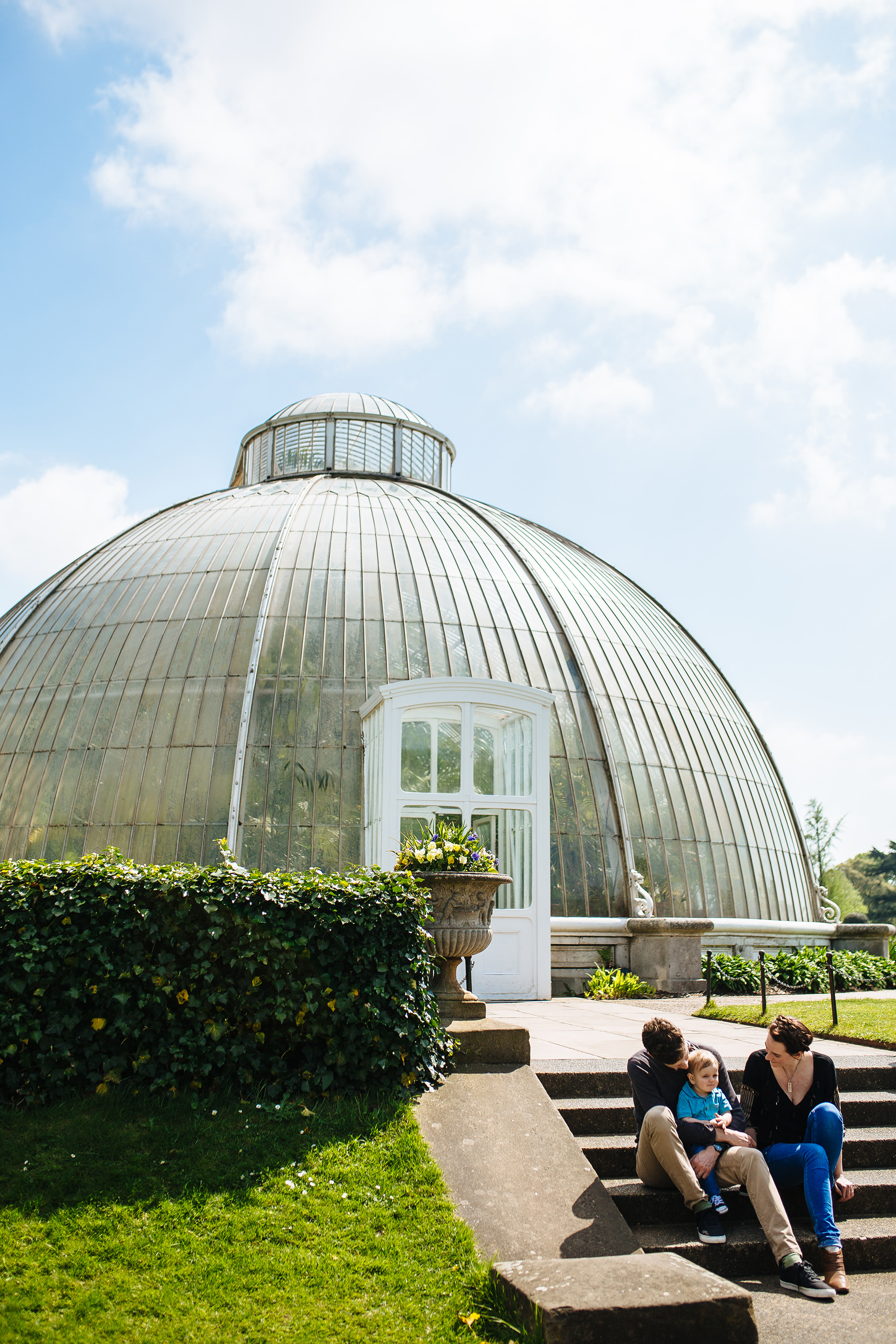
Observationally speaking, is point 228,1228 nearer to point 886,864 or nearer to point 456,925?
point 456,925

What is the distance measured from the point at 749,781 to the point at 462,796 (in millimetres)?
8393

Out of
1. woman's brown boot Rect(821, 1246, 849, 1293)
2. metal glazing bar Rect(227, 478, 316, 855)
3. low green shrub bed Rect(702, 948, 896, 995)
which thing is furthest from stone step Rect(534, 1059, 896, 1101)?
metal glazing bar Rect(227, 478, 316, 855)

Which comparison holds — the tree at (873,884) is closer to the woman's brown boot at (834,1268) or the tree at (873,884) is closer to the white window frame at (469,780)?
the white window frame at (469,780)

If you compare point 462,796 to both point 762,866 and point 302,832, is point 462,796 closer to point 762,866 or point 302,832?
point 302,832

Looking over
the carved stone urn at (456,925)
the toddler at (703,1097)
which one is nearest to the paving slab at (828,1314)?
the toddler at (703,1097)

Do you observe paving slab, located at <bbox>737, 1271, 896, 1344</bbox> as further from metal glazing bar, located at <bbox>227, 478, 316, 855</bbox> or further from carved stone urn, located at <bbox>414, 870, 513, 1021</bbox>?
metal glazing bar, located at <bbox>227, 478, 316, 855</bbox>

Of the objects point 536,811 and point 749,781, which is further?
point 749,781

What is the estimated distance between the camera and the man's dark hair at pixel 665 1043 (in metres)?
6.47

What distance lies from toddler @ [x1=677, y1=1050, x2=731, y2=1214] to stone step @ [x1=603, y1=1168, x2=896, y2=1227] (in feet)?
0.70

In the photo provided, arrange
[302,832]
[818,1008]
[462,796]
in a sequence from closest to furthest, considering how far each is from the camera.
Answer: [818,1008] → [462,796] → [302,832]

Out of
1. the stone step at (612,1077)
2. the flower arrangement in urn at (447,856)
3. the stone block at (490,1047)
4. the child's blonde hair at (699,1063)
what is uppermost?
the flower arrangement in urn at (447,856)

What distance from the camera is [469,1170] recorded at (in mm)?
6328

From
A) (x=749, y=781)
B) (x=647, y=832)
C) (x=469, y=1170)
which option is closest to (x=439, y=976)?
(x=469, y=1170)

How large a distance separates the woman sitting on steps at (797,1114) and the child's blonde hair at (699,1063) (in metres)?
0.36
